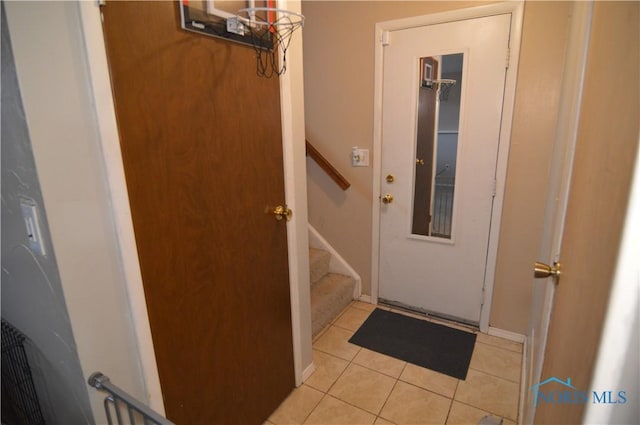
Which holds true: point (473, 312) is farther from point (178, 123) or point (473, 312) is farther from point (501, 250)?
point (178, 123)

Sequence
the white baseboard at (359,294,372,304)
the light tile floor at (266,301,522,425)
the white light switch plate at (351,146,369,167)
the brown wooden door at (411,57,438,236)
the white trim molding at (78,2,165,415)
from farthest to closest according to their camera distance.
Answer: the white baseboard at (359,294,372,304)
the white light switch plate at (351,146,369,167)
the brown wooden door at (411,57,438,236)
the light tile floor at (266,301,522,425)
the white trim molding at (78,2,165,415)

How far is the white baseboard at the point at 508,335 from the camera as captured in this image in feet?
7.34

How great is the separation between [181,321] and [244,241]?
0.38 m

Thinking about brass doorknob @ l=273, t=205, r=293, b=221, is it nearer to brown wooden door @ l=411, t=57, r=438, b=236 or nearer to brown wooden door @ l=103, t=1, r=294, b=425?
brown wooden door @ l=103, t=1, r=294, b=425

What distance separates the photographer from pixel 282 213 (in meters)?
1.57

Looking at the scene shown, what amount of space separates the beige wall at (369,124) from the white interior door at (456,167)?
4.3 inches

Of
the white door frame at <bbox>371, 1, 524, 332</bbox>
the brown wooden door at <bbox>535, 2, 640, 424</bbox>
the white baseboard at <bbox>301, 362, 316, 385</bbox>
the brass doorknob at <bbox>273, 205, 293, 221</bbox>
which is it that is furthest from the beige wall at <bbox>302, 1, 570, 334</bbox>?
the brown wooden door at <bbox>535, 2, 640, 424</bbox>

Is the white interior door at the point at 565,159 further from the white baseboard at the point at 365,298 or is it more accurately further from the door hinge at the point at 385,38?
the white baseboard at the point at 365,298

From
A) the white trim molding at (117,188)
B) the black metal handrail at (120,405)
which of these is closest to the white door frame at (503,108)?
the white trim molding at (117,188)

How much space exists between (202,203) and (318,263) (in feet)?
5.25

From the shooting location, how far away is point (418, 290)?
2539mm

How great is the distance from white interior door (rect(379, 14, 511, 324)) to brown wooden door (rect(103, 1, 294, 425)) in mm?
1112

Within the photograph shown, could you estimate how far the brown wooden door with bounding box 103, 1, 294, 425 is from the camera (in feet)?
3.17

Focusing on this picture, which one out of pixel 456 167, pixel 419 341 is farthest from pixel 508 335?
pixel 456 167
